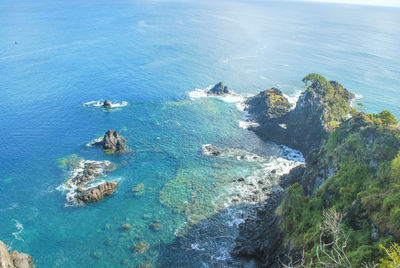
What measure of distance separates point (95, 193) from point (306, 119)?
62.0 metres

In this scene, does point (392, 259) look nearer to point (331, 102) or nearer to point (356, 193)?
point (356, 193)

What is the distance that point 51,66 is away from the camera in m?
134

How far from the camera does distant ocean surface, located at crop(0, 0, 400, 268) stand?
173 feet

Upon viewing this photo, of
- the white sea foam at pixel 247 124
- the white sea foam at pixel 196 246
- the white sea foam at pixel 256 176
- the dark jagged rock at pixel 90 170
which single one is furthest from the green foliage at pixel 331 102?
the dark jagged rock at pixel 90 170

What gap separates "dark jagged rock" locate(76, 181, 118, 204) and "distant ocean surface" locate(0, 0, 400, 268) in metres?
1.68

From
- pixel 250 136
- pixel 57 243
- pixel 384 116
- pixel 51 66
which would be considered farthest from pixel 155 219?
pixel 51 66

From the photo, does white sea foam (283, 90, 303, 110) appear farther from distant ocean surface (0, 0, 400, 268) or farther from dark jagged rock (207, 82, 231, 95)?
dark jagged rock (207, 82, 231, 95)

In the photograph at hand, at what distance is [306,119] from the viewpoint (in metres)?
82.4

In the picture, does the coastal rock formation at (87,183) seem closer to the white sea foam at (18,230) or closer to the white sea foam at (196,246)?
the white sea foam at (18,230)

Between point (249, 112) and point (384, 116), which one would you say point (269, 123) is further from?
point (384, 116)

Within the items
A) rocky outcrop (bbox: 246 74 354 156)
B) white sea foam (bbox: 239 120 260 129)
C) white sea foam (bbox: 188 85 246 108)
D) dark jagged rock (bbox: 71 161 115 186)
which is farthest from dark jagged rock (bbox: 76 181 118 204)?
white sea foam (bbox: 188 85 246 108)

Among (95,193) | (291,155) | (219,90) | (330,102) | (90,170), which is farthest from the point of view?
(219,90)

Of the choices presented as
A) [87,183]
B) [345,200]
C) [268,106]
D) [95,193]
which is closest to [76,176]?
[87,183]

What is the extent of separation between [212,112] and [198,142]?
21071mm
